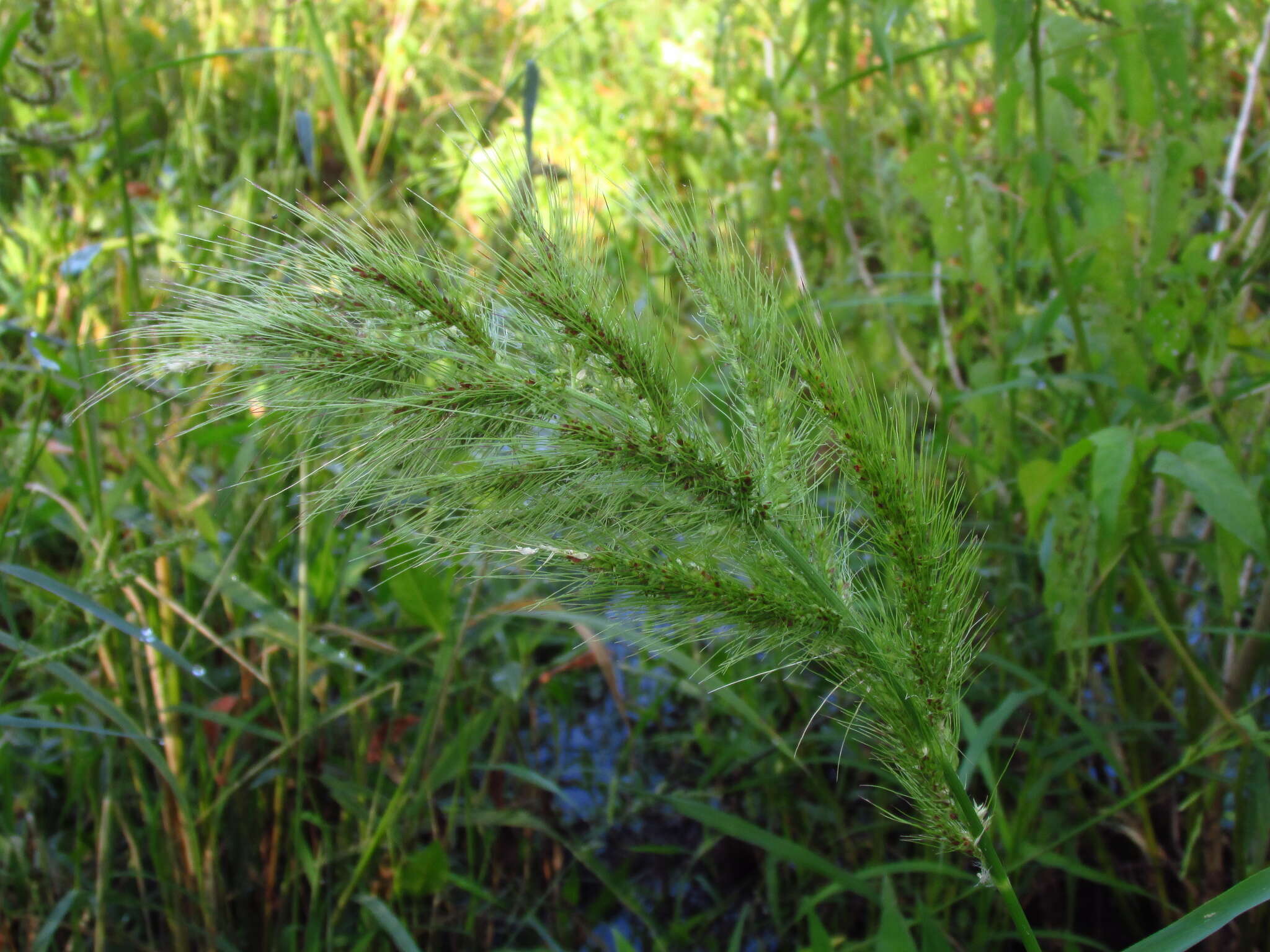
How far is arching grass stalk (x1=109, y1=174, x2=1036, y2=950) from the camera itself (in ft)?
2.06

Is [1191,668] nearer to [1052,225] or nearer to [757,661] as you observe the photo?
[1052,225]

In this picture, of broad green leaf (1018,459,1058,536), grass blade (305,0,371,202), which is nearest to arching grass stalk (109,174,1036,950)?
broad green leaf (1018,459,1058,536)

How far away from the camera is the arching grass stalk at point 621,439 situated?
0.63 meters

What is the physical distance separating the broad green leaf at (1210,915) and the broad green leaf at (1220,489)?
341 mm

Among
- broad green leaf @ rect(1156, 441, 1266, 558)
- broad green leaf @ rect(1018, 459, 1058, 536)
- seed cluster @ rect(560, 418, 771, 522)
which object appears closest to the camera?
seed cluster @ rect(560, 418, 771, 522)

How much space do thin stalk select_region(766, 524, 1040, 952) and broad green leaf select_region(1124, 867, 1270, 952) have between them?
0.10 metres

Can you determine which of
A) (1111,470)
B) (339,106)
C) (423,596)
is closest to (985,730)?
(1111,470)

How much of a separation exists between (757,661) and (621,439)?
1254 millimetres

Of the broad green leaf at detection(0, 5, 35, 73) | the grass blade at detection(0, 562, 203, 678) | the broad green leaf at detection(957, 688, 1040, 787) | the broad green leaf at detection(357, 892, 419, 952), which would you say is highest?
the broad green leaf at detection(0, 5, 35, 73)

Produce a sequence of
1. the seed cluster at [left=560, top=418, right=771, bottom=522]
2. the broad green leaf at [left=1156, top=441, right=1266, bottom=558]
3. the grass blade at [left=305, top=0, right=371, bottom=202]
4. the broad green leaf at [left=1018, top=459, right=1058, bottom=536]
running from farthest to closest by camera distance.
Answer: the grass blade at [left=305, top=0, right=371, bottom=202], the broad green leaf at [left=1018, top=459, right=1058, bottom=536], the broad green leaf at [left=1156, top=441, right=1266, bottom=558], the seed cluster at [left=560, top=418, right=771, bottom=522]

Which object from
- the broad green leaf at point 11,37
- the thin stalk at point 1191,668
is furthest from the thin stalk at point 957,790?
the broad green leaf at point 11,37

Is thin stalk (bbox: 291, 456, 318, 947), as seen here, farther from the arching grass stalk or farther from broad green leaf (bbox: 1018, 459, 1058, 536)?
broad green leaf (bbox: 1018, 459, 1058, 536)

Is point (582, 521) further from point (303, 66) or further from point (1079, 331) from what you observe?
point (303, 66)

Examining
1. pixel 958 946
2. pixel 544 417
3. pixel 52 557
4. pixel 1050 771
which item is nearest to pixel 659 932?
pixel 958 946
